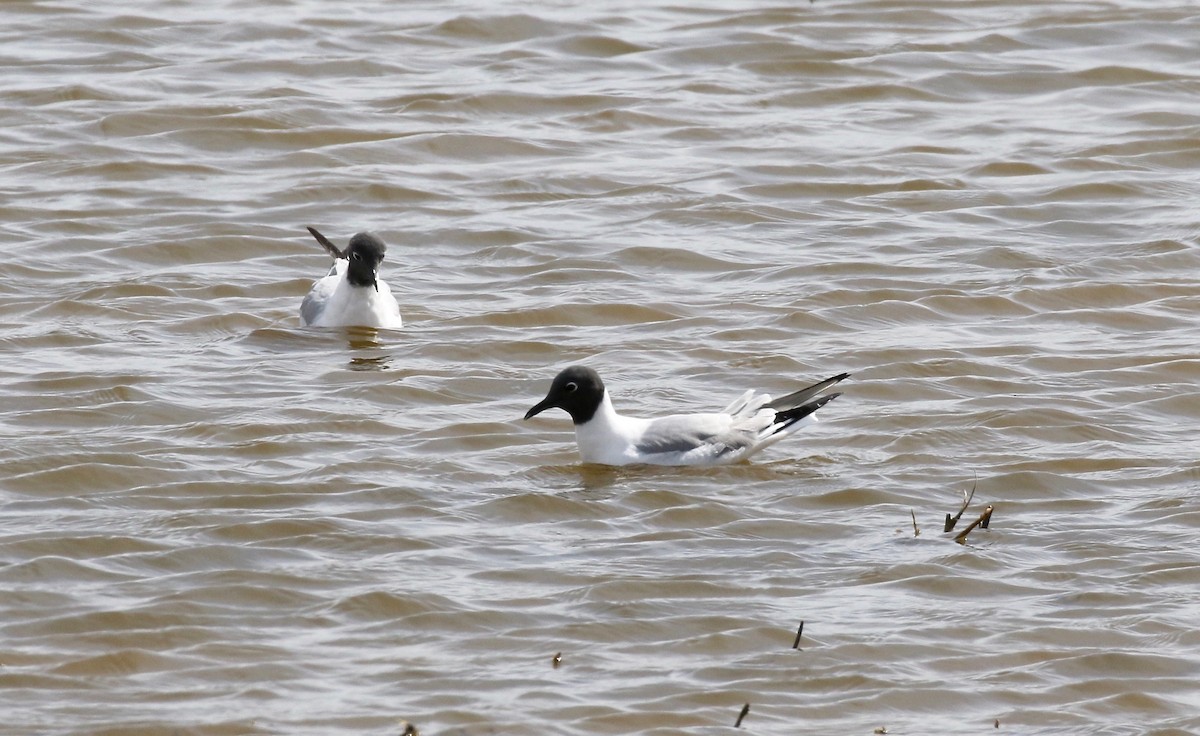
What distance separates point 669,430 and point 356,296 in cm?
299

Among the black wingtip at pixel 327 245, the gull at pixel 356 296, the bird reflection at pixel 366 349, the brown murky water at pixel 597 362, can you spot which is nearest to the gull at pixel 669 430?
the brown murky water at pixel 597 362

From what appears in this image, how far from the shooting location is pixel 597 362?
1105cm

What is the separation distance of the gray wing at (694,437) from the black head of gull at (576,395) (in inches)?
11.3

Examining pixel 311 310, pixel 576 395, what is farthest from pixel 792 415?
pixel 311 310

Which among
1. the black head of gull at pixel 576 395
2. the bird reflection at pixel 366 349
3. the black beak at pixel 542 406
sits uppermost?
the black head of gull at pixel 576 395

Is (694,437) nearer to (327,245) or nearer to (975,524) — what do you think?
(975,524)

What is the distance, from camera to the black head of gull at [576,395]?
9422 mm

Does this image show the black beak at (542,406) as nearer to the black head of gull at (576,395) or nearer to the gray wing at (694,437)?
the black head of gull at (576,395)

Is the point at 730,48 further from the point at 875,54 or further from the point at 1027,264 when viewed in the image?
the point at 1027,264

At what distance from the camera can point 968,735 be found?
667cm

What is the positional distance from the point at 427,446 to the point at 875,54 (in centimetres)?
912

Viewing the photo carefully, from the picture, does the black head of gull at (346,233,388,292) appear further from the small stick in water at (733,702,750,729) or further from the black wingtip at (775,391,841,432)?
the small stick in water at (733,702,750,729)

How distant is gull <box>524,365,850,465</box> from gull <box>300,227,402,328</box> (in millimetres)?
2403

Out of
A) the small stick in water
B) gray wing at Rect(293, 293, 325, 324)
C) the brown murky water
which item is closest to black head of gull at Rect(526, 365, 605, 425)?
the brown murky water
